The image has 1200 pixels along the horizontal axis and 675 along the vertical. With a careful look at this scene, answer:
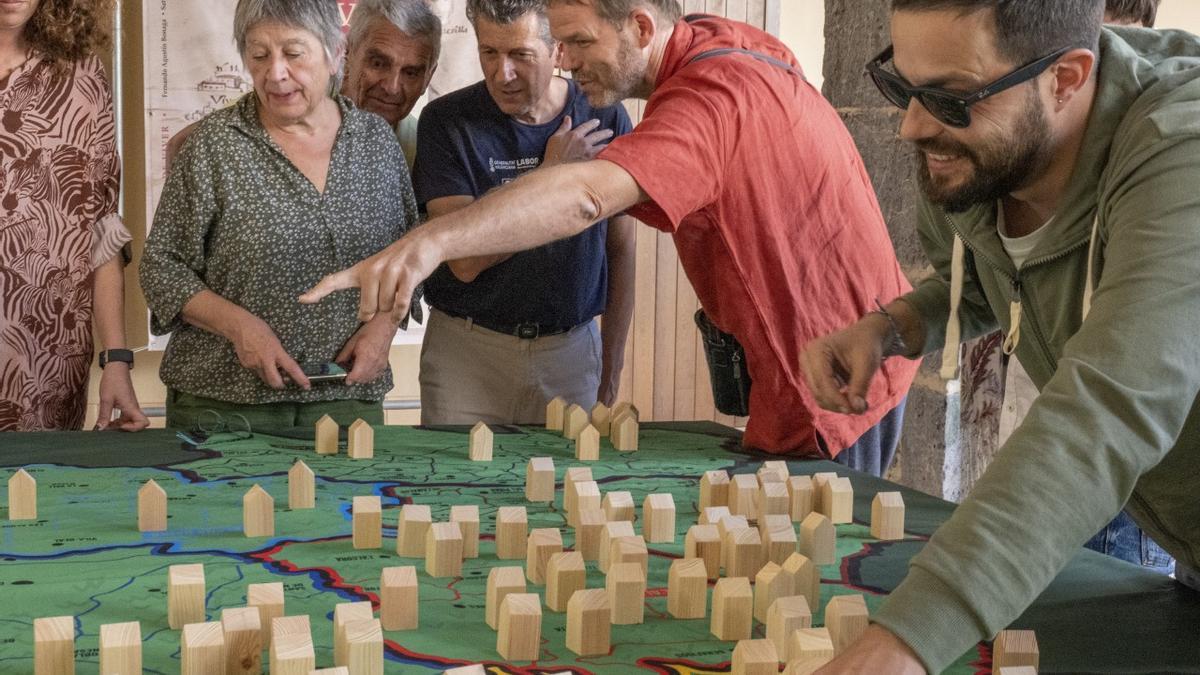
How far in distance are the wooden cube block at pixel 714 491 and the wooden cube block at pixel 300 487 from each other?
0.69m

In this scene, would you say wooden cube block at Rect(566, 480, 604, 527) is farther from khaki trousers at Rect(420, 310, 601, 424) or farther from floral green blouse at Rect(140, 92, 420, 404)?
khaki trousers at Rect(420, 310, 601, 424)

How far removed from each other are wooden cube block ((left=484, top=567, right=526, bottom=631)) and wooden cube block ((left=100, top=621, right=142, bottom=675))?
43 cm

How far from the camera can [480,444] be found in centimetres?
258

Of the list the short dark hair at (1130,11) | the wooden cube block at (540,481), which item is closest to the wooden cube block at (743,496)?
the wooden cube block at (540,481)

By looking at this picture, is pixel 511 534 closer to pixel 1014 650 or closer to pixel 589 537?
pixel 589 537

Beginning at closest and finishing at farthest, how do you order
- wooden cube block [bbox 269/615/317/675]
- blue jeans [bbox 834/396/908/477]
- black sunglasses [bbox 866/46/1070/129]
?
1. wooden cube block [bbox 269/615/317/675]
2. black sunglasses [bbox 866/46/1070/129]
3. blue jeans [bbox 834/396/908/477]

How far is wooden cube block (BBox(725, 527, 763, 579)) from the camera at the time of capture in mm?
1898

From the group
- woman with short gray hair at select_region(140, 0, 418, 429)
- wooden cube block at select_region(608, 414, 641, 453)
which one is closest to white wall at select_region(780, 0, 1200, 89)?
woman with short gray hair at select_region(140, 0, 418, 429)

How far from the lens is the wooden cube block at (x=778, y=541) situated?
1911mm

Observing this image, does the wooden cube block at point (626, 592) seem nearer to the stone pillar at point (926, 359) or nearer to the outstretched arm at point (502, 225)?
the outstretched arm at point (502, 225)

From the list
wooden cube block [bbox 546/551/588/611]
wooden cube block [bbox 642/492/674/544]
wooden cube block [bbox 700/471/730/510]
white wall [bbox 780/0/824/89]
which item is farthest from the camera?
white wall [bbox 780/0/824/89]

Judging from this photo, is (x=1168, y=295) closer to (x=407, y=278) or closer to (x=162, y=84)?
(x=407, y=278)

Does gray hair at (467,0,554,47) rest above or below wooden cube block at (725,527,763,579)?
above

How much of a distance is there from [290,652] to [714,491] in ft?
3.39
